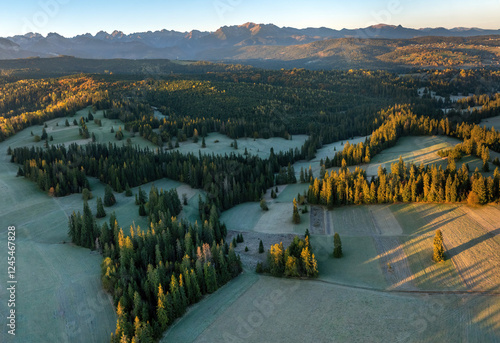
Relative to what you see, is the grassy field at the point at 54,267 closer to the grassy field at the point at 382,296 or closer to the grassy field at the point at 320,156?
the grassy field at the point at 382,296

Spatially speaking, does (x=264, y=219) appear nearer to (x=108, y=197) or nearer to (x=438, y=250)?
(x=438, y=250)

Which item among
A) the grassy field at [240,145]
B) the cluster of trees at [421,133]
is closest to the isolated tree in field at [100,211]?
the grassy field at [240,145]

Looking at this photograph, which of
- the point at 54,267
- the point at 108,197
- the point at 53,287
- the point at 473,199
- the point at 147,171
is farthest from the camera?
the point at 147,171

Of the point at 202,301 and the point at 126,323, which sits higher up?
the point at 126,323

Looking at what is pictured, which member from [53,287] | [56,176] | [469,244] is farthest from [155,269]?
[56,176]

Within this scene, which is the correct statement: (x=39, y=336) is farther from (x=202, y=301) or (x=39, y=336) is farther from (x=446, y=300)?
(x=446, y=300)

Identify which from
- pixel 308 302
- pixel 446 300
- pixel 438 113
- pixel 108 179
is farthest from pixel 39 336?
pixel 438 113

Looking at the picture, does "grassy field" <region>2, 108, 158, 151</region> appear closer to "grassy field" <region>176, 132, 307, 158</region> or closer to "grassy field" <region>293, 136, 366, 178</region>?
"grassy field" <region>176, 132, 307, 158</region>
